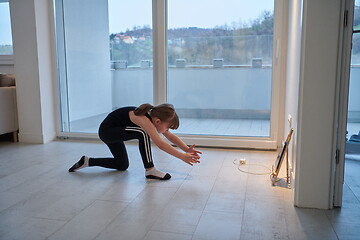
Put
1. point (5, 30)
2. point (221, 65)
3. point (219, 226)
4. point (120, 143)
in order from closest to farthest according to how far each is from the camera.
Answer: point (219, 226)
point (120, 143)
point (221, 65)
point (5, 30)

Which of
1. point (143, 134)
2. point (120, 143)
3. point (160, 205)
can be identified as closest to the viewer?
point (160, 205)

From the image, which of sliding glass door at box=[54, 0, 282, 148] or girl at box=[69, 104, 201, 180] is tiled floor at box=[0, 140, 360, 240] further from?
sliding glass door at box=[54, 0, 282, 148]

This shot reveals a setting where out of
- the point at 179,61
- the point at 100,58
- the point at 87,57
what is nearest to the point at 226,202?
the point at 179,61

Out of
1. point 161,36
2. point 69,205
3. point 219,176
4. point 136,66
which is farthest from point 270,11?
point 69,205

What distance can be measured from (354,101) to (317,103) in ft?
2.25

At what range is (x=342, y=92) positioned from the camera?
1.83 metres

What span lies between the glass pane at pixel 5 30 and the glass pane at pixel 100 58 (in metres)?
1.44

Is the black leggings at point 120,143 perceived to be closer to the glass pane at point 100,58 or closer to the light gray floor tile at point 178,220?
the light gray floor tile at point 178,220

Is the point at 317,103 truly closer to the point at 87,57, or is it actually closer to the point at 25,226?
the point at 25,226

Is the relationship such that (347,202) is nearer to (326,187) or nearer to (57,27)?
(326,187)

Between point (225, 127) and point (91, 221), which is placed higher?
point (225, 127)

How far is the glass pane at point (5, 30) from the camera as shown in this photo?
4.93 m

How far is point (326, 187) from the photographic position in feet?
6.30

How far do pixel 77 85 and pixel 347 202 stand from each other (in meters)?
3.24
